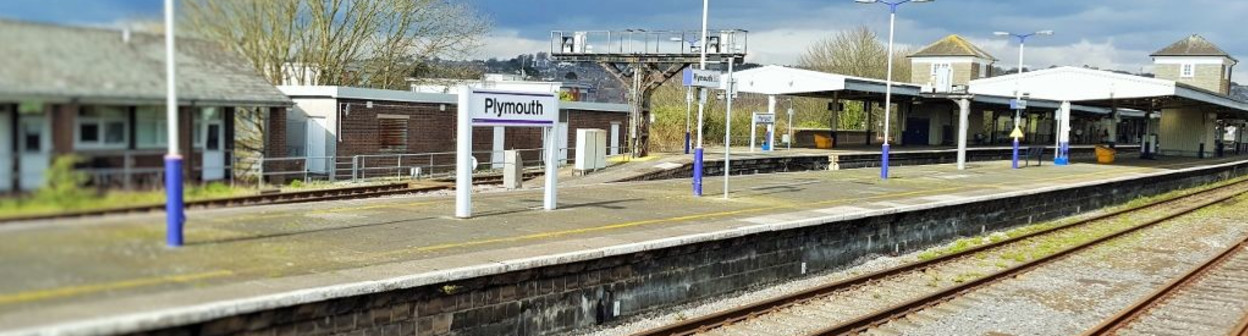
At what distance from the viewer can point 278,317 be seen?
6531 millimetres

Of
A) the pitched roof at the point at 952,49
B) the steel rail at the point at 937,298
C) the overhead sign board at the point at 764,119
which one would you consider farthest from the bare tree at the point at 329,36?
the pitched roof at the point at 952,49

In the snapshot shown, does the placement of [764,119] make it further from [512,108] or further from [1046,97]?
[512,108]

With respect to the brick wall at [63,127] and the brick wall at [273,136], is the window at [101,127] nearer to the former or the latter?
the brick wall at [63,127]

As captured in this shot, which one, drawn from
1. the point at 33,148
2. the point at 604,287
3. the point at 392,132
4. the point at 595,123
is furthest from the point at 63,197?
the point at 595,123

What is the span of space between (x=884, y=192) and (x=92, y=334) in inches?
710

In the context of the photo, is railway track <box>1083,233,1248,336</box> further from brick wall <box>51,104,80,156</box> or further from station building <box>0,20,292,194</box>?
brick wall <box>51,104,80,156</box>

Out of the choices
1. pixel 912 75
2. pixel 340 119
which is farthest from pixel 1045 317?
pixel 912 75

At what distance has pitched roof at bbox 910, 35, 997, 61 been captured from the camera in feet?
→ 202

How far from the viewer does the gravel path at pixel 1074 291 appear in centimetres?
1028

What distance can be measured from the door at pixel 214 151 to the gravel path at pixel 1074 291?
23.0 feet

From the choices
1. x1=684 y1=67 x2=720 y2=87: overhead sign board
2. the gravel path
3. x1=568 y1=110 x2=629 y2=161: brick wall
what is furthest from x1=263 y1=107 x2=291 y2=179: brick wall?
x1=568 y1=110 x2=629 y2=161: brick wall

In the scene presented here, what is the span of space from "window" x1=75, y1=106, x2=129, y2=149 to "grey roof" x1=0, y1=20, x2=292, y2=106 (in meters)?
0.05

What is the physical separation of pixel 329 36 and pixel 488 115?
2.19m

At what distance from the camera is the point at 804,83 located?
3731cm
